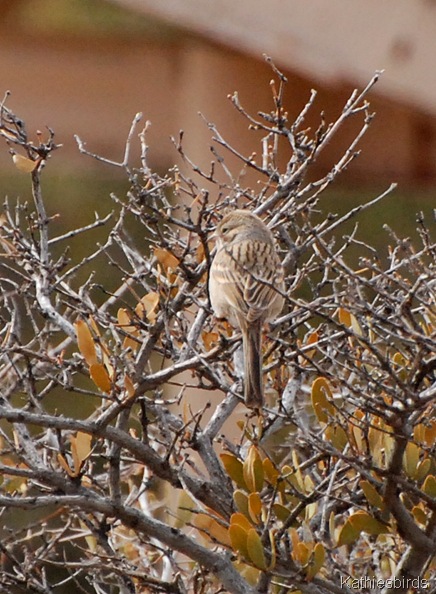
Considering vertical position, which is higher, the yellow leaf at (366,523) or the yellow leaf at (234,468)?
the yellow leaf at (234,468)

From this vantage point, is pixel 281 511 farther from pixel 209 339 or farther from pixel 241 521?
pixel 209 339

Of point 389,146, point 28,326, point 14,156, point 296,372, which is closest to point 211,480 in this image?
point 296,372

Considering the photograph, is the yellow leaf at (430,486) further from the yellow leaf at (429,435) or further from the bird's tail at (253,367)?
the bird's tail at (253,367)

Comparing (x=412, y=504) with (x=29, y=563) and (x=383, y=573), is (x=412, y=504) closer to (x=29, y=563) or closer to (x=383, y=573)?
(x=383, y=573)

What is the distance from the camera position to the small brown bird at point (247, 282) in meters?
2.65

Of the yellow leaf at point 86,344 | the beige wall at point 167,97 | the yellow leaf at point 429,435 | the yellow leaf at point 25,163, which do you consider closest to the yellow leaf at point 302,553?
Result: the yellow leaf at point 429,435

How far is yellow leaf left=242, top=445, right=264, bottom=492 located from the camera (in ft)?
7.49

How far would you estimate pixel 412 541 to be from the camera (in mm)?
2223

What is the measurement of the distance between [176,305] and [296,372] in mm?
518

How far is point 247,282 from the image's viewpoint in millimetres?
3029

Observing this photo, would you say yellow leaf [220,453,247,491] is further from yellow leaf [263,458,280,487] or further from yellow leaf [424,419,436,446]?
yellow leaf [424,419,436,446]

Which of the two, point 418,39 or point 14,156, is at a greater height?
point 418,39

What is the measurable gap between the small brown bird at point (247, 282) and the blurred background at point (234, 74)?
942 mm

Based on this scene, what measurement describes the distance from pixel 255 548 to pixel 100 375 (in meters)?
0.44
